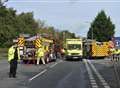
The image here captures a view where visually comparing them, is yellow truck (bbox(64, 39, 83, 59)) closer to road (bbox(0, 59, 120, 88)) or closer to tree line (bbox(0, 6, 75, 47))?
tree line (bbox(0, 6, 75, 47))

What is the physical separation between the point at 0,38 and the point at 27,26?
29824 mm

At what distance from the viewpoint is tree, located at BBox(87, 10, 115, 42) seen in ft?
466

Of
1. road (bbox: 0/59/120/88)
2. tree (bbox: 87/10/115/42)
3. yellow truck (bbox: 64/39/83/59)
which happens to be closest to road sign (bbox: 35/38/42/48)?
yellow truck (bbox: 64/39/83/59)

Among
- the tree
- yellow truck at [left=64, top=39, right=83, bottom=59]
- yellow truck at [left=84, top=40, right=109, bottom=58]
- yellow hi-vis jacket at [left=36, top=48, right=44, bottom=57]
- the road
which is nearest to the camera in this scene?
the road

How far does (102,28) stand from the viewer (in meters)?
145

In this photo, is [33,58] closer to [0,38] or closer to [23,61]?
[23,61]

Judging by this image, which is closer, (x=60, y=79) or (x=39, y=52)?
(x=60, y=79)

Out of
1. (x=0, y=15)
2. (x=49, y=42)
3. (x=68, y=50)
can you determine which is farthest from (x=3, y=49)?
(x=49, y=42)

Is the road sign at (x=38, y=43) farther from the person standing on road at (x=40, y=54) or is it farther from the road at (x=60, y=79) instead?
the road at (x=60, y=79)

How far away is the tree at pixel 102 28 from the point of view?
142m

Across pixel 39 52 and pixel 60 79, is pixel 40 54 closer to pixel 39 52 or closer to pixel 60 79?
pixel 39 52

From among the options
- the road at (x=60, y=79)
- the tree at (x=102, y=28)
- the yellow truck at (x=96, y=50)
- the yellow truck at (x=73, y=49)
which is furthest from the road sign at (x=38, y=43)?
the tree at (x=102, y=28)

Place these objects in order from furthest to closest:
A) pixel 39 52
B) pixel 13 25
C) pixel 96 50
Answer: pixel 13 25 < pixel 96 50 < pixel 39 52

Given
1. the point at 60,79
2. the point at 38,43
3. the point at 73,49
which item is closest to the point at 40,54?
the point at 38,43
